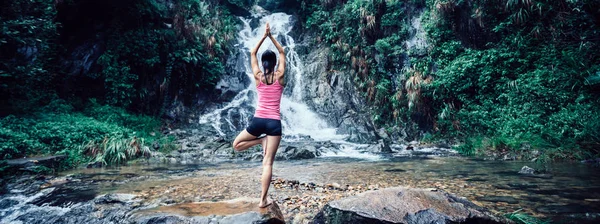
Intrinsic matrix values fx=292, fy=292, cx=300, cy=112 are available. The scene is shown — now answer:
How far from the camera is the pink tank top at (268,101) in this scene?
9.60 feet

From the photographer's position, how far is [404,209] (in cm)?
246

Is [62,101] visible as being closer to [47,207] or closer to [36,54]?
[36,54]

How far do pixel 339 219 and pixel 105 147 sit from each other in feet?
25.5

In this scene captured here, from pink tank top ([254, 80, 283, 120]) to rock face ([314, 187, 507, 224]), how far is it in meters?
1.05

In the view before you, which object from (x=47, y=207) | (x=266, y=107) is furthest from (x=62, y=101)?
(x=266, y=107)

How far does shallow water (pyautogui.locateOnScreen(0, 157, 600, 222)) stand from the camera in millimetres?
3379

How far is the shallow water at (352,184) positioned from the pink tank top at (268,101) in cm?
114

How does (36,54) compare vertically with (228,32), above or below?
below

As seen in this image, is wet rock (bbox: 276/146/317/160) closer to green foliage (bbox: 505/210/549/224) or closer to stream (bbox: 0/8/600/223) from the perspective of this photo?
stream (bbox: 0/8/600/223)

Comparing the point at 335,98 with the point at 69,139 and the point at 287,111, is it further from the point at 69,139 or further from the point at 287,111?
the point at 69,139

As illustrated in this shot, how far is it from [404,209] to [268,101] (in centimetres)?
159

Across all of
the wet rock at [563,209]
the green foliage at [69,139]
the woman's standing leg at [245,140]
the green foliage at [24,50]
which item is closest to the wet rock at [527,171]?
the wet rock at [563,209]

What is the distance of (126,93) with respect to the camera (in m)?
11.6

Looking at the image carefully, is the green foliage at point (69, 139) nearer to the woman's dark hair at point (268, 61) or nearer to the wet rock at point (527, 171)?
the woman's dark hair at point (268, 61)
